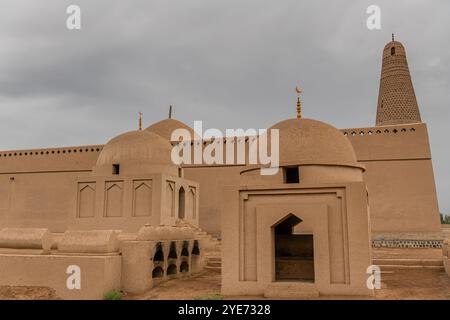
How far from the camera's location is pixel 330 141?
923 cm

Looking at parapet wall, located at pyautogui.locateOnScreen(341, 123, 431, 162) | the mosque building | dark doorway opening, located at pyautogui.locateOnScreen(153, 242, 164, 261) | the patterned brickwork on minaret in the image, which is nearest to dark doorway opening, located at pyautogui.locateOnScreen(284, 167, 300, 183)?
the mosque building

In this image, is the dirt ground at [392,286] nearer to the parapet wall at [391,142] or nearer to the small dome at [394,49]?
the parapet wall at [391,142]

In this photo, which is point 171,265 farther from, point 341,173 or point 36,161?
point 36,161

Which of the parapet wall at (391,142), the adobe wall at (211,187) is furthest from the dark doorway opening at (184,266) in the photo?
the parapet wall at (391,142)

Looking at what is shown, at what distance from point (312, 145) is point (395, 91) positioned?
14846mm

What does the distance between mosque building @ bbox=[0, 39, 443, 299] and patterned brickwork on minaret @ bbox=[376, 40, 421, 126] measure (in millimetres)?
2991

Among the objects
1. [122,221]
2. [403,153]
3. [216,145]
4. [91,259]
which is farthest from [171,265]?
[403,153]

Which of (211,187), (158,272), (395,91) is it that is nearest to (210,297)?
(158,272)

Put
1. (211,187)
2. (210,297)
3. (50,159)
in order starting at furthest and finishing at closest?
(50,159), (211,187), (210,297)

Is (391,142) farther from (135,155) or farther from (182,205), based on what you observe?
(135,155)

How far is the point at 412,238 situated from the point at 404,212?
1.14 metres

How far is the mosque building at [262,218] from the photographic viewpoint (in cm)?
827

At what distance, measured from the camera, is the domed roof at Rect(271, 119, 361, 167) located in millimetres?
8938

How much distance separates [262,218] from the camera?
8.66m
